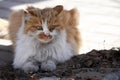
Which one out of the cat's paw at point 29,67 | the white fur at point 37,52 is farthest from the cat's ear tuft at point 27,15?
the cat's paw at point 29,67

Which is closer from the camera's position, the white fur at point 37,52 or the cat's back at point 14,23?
the white fur at point 37,52

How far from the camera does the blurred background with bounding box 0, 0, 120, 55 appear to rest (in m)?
5.60

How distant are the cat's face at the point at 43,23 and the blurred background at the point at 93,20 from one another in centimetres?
98

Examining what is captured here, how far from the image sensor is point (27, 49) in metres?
4.59

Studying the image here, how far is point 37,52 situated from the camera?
458 centimetres

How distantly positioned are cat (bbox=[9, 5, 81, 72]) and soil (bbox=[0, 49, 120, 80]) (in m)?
0.10

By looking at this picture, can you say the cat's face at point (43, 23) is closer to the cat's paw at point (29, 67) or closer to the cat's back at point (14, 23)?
the cat's paw at point (29, 67)

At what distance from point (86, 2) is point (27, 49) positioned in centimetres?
320

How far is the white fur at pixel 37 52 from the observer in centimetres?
452

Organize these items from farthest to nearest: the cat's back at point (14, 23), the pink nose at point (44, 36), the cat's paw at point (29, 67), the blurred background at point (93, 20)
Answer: the blurred background at point (93, 20) < the cat's back at point (14, 23) < the cat's paw at point (29, 67) < the pink nose at point (44, 36)

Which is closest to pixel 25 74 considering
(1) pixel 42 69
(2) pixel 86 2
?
(1) pixel 42 69

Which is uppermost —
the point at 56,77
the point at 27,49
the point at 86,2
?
the point at 86,2

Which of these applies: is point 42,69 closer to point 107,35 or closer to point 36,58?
point 36,58

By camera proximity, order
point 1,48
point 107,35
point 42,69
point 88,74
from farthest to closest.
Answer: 1. point 107,35
2. point 1,48
3. point 42,69
4. point 88,74
